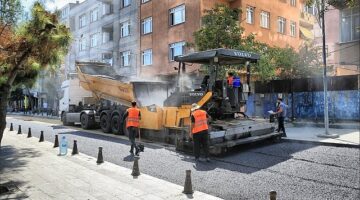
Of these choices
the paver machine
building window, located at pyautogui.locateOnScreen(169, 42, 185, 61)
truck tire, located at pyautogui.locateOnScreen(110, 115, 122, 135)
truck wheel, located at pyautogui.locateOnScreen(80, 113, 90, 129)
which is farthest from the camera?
building window, located at pyautogui.locateOnScreen(169, 42, 185, 61)

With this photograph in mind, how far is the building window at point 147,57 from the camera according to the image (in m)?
28.6

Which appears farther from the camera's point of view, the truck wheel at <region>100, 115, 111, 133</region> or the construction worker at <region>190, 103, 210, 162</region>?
the truck wheel at <region>100, 115, 111, 133</region>

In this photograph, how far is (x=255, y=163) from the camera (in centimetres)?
945

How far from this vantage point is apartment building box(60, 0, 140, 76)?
30.5m

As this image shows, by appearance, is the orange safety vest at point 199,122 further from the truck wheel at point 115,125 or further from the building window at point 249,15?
the building window at point 249,15

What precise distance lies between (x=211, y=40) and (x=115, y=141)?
722 centimetres

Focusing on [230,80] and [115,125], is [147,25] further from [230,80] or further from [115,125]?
[230,80]

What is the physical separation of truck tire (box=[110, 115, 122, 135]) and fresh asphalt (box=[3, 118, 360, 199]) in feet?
9.30

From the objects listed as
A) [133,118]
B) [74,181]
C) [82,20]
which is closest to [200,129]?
[133,118]

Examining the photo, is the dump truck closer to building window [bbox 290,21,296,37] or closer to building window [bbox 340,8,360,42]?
building window [bbox 340,8,360,42]

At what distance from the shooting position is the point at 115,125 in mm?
16047

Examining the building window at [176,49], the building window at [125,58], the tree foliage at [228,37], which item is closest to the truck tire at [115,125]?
the tree foliage at [228,37]

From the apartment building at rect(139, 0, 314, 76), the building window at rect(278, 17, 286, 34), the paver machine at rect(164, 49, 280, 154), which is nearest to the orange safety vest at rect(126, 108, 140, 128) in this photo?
the paver machine at rect(164, 49, 280, 154)

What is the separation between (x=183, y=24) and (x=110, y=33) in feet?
39.7
